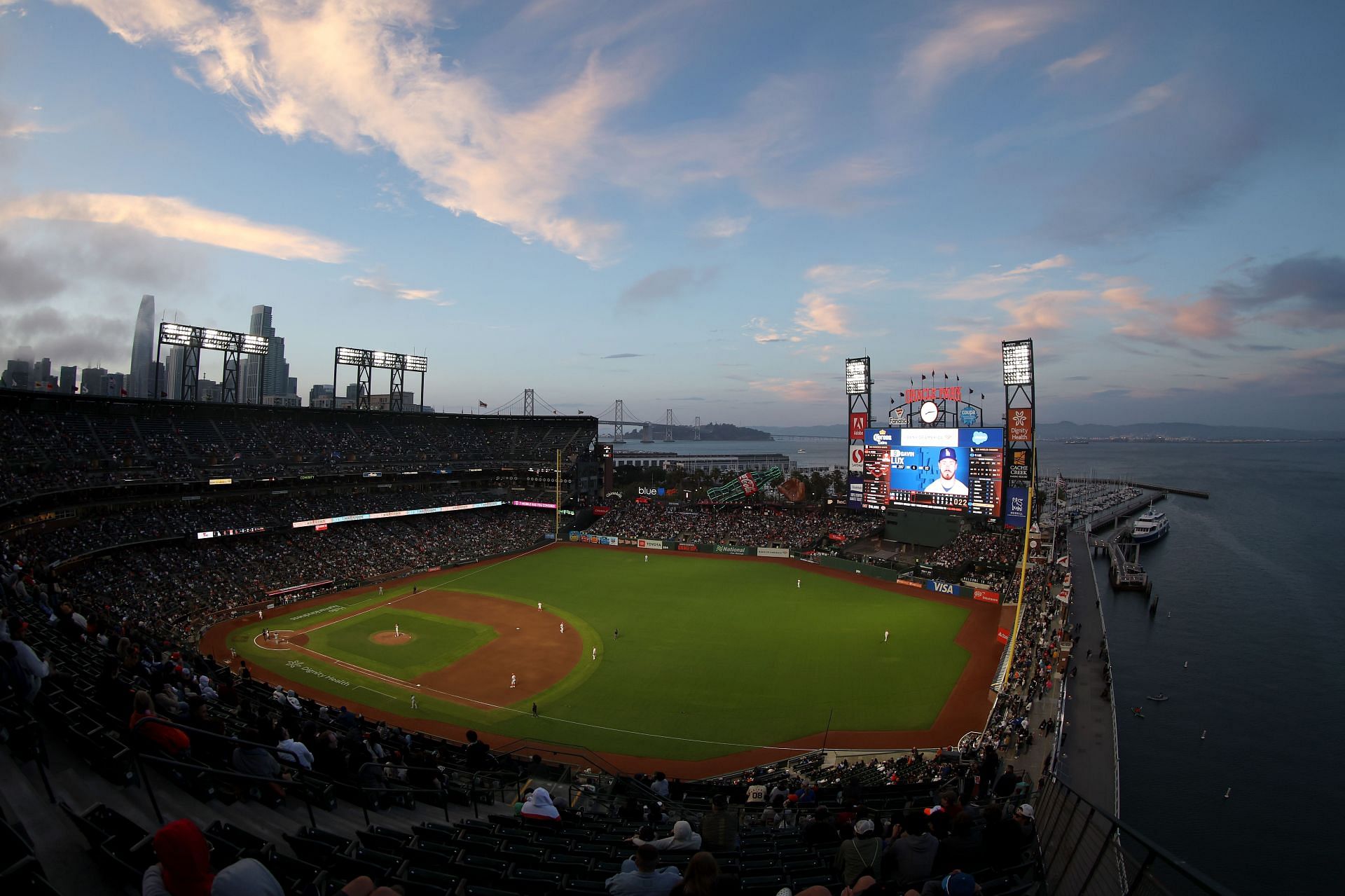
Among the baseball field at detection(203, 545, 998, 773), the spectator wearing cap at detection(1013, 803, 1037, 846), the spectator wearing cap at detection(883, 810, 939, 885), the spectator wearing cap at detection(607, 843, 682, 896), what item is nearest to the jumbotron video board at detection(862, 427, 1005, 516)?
the baseball field at detection(203, 545, 998, 773)

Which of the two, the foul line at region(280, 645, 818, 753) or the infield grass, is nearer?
the foul line at region(280, 645, 818, 753)

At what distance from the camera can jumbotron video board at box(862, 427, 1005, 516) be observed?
49.5 meters

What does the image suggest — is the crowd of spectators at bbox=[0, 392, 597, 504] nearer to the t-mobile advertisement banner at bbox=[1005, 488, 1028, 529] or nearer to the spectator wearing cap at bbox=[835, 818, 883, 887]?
the spectator wearing cap at bbox=[835, 818, 883, 887]

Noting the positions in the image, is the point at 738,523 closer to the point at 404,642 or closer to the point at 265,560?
the point at 404,642

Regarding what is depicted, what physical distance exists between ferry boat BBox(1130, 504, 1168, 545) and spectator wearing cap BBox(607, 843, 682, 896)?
89112mm

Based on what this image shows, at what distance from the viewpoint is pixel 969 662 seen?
115ft

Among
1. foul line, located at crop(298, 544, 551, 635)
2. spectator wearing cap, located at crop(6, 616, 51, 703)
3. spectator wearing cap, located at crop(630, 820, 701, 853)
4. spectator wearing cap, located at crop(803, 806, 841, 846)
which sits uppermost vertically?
spectator wearing cap, located at crop(6, 616, 51, 703)

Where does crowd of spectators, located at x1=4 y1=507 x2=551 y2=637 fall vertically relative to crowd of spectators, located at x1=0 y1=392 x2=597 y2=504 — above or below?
below

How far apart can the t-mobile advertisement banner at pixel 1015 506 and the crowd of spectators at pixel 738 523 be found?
13.8 m

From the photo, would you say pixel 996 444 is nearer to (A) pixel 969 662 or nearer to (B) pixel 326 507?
(A) pixel 969 662

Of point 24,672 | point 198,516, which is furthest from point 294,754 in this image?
point 198,516

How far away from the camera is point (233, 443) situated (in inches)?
2218

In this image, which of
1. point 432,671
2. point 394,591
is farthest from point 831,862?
point 394,591

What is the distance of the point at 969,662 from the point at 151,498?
55093mm
